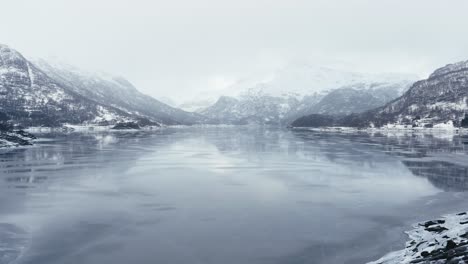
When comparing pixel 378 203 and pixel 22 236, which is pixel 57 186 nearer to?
pixel 22 236

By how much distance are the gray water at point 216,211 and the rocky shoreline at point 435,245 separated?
1.53 m

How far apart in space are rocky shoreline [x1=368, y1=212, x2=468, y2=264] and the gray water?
1530 mm

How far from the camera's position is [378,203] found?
4622 cm

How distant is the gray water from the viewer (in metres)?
29.7

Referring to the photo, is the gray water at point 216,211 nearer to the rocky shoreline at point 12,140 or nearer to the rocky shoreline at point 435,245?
the rocky shoreline at point 435,245

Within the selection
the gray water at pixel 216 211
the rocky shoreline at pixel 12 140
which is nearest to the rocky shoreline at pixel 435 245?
the gray water at pixel 216 211

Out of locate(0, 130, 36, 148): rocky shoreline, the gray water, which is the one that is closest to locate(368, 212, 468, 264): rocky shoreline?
the gray water

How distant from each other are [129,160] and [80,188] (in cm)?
3884

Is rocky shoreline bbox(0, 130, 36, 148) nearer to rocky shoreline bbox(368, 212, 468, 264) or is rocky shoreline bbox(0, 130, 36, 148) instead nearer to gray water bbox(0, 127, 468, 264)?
gray water bbox(0, 127, 468, 264)

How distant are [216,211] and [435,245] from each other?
21988mm

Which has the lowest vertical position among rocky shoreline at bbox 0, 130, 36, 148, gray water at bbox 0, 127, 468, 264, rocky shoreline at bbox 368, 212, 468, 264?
gray water at bbox 0, 127, 468, 264

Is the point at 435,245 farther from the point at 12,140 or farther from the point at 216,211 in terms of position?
the point at 12,140

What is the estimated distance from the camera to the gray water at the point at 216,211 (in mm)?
29672

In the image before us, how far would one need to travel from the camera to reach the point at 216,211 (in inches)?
1677
